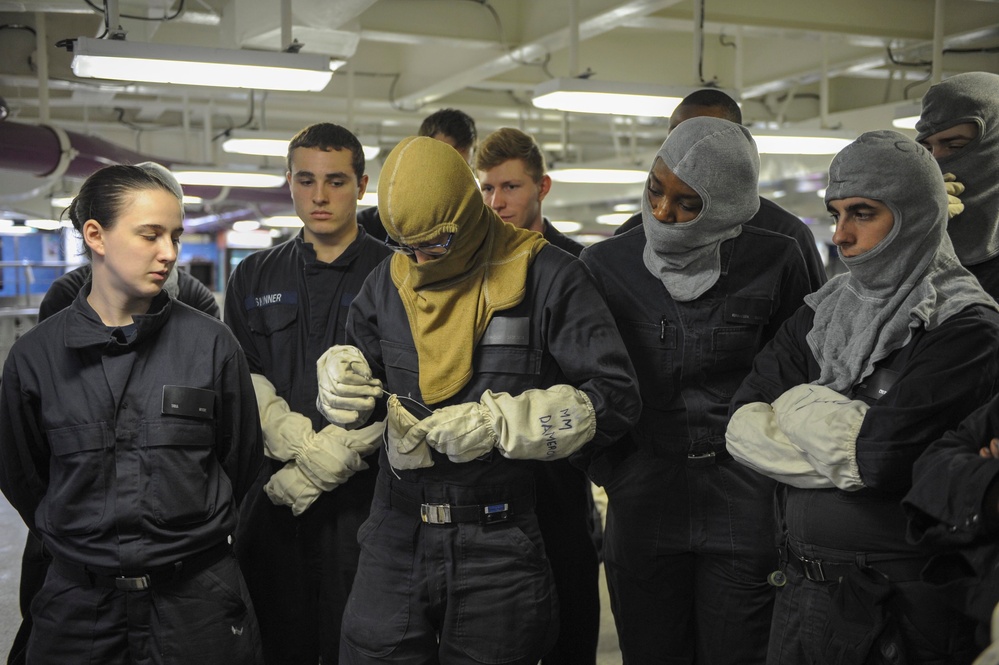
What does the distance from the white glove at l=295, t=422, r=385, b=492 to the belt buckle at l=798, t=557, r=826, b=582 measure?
3.59 feet

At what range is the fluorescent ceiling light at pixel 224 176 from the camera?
729cm

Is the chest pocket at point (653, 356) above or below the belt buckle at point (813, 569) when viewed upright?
above

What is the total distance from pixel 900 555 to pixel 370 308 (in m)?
1.27

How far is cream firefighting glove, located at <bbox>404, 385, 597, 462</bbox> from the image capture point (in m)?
1.96

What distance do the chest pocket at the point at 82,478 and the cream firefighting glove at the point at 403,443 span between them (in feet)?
2.10

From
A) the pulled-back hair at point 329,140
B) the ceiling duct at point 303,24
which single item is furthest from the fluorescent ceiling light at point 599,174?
the pulled-back hair at point 329,140

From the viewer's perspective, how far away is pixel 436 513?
80.7 inches

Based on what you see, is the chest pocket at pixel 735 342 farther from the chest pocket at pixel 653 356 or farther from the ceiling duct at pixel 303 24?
the ceiling duct at pixel 303 24

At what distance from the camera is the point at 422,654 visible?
203 centimetres

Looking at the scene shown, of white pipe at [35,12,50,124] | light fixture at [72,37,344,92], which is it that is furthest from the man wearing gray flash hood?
white pipe at [35,12,50,124]

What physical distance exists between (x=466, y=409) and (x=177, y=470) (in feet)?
2.28

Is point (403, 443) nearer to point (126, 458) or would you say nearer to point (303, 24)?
point (126, 458)

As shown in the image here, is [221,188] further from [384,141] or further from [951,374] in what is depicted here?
[951,374]

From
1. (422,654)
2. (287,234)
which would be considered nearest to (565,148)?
(422,654)
